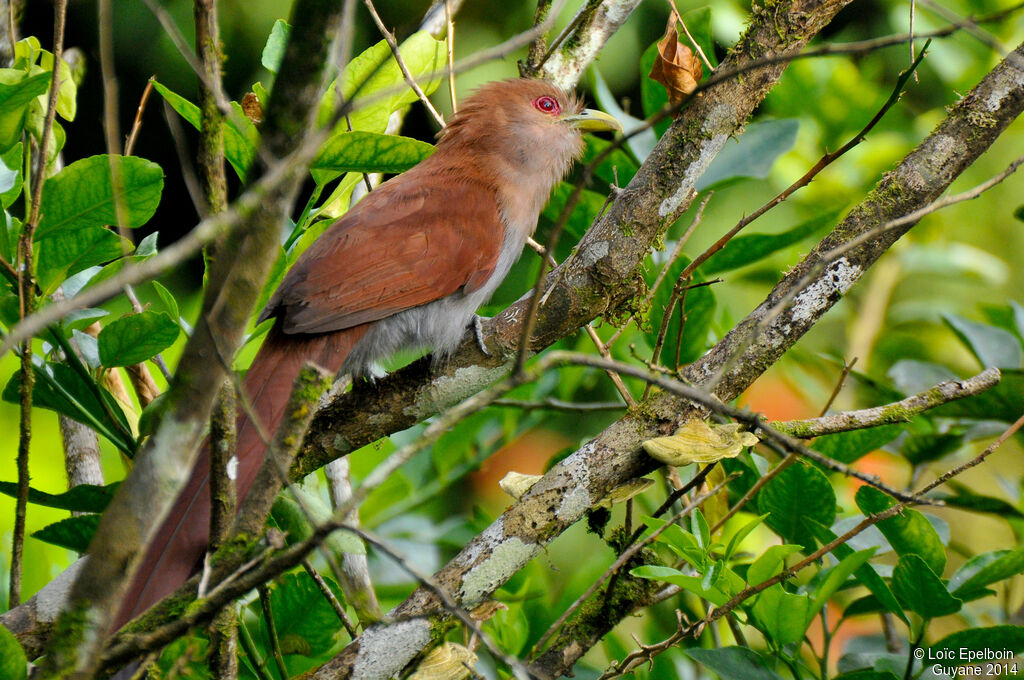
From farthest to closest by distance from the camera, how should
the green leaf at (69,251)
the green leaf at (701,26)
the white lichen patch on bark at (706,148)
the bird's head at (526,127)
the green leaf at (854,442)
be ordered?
the bird's head at (526,127) → the green leaf at (701,26) → the green leaf at (854,442) → the white lichen patch on bark at (706,148) → the green leaf at (69,251)

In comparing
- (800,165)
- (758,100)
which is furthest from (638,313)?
(800,165)

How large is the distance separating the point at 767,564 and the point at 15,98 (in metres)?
1.72

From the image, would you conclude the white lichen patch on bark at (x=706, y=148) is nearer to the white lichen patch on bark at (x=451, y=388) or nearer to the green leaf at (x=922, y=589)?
the white lichen patch on bark at (x=451, y=388)

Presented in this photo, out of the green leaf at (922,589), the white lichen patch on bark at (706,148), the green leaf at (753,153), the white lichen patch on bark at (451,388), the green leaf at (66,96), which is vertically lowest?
the green leaf at (922,589)

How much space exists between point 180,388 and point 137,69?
4851 millimetres

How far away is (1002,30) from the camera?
323 centimetres

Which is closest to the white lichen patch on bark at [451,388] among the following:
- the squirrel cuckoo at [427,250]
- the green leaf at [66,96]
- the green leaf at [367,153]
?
the squirrel cuckoo at [427,250]

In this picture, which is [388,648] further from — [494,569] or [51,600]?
[51,600]

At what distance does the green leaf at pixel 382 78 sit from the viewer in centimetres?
219

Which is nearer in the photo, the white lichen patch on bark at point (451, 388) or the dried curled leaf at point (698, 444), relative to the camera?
the dried curled leaf at point (698, 444)

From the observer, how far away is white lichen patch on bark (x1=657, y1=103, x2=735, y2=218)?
193 cm

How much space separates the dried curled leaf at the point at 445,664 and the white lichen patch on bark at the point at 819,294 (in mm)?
957

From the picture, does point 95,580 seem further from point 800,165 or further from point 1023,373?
point 800,165

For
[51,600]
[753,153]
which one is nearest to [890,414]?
[753,153]
